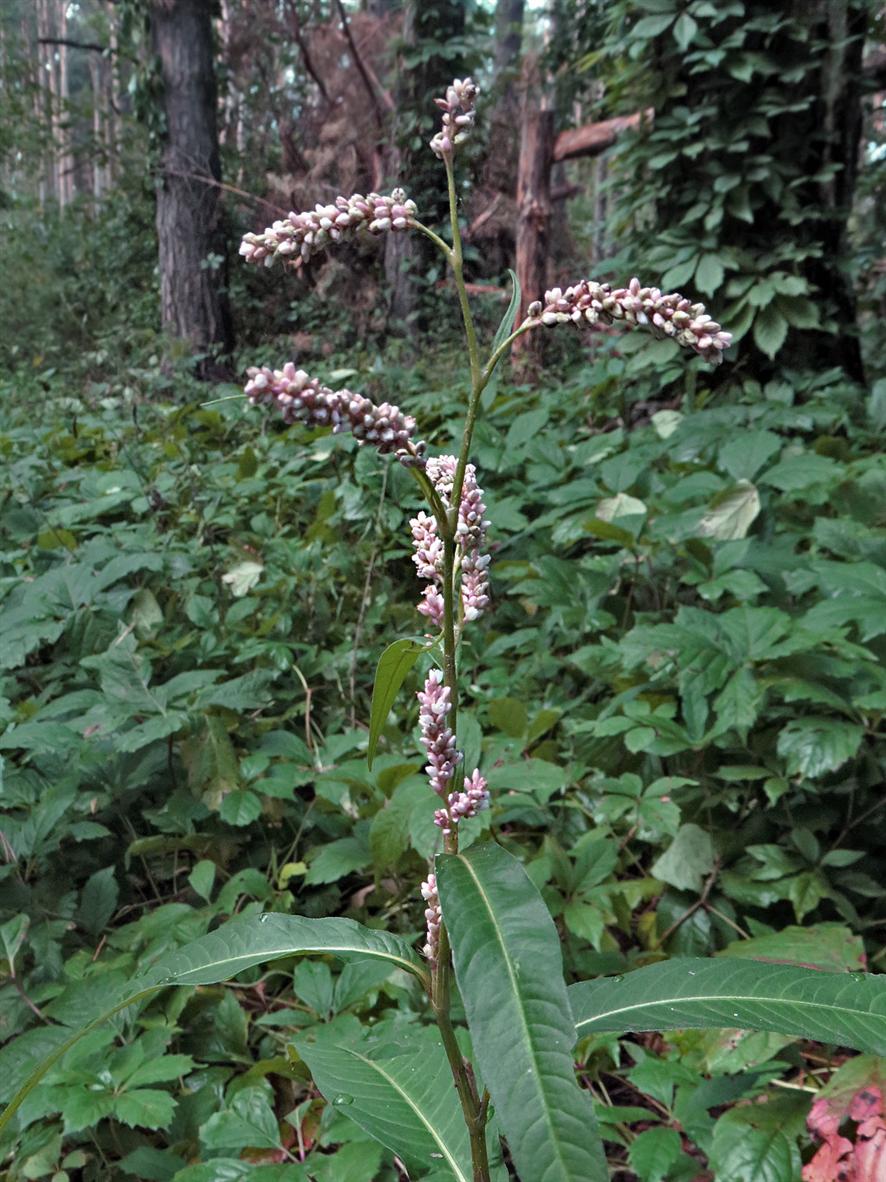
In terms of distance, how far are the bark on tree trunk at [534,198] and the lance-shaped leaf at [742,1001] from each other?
282 inches

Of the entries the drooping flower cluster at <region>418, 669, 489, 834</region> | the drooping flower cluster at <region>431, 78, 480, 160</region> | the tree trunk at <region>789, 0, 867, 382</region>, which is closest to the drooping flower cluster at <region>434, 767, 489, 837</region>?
the drooping flower cluster at <region>418, 669, 489, 834</region>

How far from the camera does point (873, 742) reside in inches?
80.2

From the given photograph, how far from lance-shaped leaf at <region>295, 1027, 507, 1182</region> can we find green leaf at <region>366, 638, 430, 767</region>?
494mm

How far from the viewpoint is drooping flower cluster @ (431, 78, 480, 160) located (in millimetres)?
863

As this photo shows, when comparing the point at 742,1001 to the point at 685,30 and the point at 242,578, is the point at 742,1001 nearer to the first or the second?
the point at 242,578

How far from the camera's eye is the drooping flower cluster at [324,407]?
28.0 inches

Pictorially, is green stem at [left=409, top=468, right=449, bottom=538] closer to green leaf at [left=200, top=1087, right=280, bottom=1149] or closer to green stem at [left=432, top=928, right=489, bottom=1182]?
green stem at [left=432, top=928, right=489, bottom=1182]

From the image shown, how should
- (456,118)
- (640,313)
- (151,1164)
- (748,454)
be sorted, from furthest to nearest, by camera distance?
(748,454) < (151,1164) < (456,118) < (640,313)

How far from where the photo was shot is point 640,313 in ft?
2.57

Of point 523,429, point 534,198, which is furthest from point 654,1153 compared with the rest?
point 534,198

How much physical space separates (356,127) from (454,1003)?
11.3m

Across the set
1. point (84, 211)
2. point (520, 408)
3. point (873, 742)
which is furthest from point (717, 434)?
point (84, 211)

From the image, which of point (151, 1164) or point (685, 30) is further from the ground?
point (685, 30)

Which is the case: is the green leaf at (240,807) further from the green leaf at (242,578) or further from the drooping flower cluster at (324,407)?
the drooping flower cluster at (324,407)
